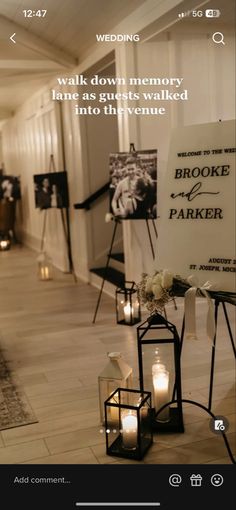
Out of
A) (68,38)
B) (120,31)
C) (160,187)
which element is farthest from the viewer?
(160,187)

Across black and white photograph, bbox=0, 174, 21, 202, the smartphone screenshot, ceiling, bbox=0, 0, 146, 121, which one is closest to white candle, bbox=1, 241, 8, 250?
black and white photograph, bbox=0, 174, 21, 202

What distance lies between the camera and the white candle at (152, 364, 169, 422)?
1.98 meters

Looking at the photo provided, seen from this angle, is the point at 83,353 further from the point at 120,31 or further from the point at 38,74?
the point at 38,74

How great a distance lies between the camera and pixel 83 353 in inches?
114

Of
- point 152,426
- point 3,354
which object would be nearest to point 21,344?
point 3,354

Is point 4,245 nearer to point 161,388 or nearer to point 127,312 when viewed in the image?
point 127,312

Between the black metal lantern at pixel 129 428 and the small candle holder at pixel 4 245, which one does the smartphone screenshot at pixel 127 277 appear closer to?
the black metal lantern at pixel 129 428

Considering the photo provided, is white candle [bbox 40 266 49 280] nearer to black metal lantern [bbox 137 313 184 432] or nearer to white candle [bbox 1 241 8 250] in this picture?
white candle [bbox 1 241 8 250]

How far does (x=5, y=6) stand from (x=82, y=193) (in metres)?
3.07

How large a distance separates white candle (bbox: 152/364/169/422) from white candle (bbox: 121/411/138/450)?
0.21 m

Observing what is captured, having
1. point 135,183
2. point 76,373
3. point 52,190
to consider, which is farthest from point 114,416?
point 52,190

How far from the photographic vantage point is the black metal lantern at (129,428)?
1.78 metres

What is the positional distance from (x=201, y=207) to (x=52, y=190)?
3.13m

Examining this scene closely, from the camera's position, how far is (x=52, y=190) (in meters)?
4.89
